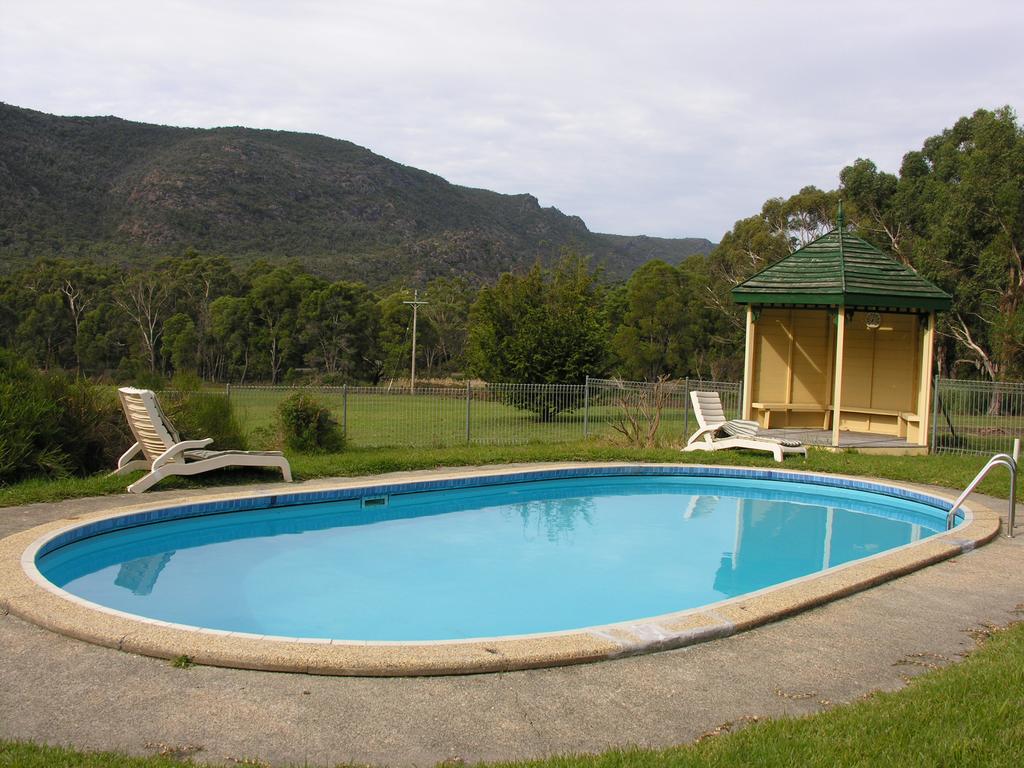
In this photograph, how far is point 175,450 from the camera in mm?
10453

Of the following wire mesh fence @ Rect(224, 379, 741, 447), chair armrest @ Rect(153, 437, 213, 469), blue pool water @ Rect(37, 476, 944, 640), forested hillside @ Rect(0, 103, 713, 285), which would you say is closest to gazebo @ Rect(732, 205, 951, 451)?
wire mesh fence @ Rect(224, 379, 741, 447)

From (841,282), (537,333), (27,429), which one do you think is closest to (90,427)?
(27,429)

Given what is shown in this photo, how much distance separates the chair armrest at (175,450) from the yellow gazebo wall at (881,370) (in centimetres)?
1318

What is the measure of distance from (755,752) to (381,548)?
264 inches

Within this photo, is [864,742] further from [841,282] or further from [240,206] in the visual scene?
[240,206]

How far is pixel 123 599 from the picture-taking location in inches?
Answer: 301

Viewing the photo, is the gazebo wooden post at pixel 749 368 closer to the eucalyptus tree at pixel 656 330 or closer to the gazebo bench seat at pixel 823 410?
the gazebo bench seat at pixel 823 410

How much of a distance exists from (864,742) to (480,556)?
630 centimetres

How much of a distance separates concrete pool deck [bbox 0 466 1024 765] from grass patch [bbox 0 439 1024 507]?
479cm

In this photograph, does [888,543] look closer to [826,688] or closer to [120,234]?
[826,688]

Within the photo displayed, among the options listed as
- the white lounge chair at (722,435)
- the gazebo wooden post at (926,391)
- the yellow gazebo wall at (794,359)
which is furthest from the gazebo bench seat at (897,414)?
the white lounge chair at (722,435)

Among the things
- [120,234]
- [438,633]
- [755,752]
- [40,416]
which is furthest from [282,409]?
[120,234]

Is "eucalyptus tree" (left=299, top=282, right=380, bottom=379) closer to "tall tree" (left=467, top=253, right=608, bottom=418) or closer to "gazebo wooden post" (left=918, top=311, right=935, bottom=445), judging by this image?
"tall tree" (left=467, top=253, right=608, bottom=418)

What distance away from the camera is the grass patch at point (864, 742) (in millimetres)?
3574
